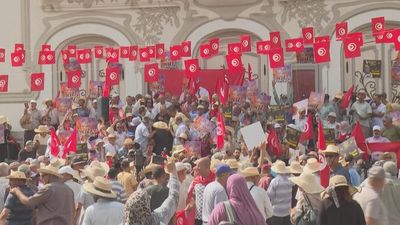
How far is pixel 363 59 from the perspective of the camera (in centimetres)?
2838

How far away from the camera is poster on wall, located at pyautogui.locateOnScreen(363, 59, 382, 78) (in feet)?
86.3

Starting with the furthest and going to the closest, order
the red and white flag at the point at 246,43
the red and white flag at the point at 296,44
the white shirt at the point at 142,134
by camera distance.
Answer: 1. the red and white flag at the point at 246,43
2. the red and white flag at the point at 296,44
3. the white shirt at the point at 142,134

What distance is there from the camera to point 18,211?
12836mm

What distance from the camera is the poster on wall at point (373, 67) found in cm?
2631

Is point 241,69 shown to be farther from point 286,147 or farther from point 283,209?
point 283,209

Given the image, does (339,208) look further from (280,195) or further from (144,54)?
(144,54)

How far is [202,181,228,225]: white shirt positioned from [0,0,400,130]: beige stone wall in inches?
638

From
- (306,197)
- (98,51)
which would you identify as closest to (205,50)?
(98,51)

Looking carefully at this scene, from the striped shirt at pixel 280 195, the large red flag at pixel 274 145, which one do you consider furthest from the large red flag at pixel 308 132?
the striped shirt at pixel 280 195

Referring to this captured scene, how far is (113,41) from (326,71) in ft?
21.6

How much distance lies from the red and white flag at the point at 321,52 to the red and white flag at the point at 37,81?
27.2ft

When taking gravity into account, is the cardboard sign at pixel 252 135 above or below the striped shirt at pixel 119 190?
above

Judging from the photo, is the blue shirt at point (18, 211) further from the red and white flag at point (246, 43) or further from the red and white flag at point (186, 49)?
the red and white flag at point (186, 49)

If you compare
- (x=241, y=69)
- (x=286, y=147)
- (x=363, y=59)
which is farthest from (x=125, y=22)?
(x=286, y=147)
